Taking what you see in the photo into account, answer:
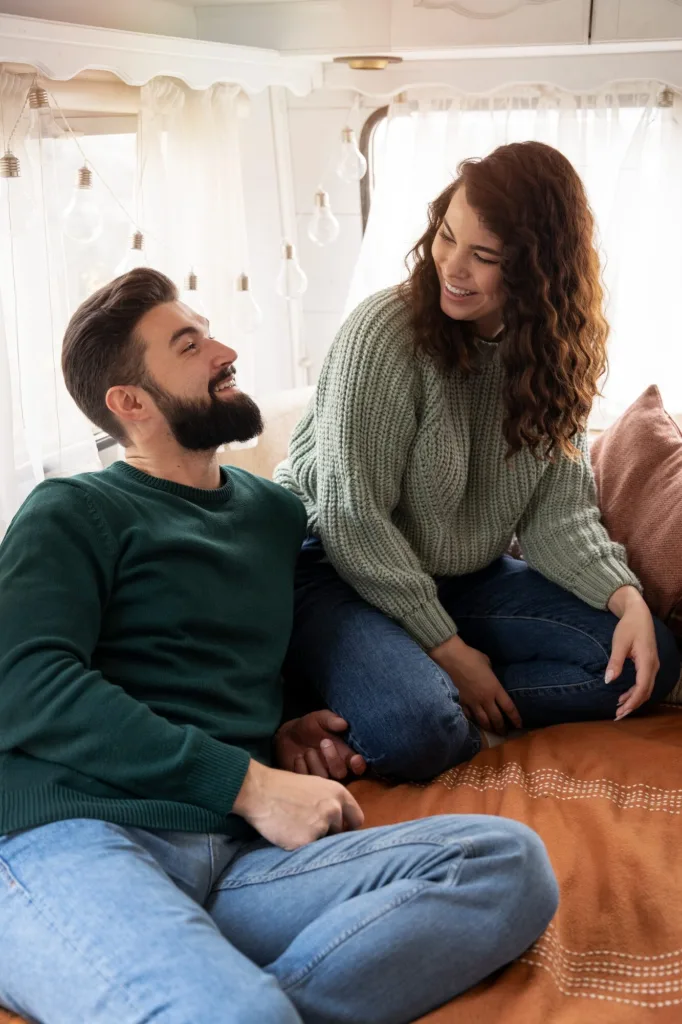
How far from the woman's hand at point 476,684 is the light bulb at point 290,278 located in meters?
1.33

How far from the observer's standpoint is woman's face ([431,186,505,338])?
5.83 ft

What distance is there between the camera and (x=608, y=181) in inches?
116

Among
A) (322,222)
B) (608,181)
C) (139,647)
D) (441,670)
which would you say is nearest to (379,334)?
(441,670)

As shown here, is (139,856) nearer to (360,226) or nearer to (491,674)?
(491,674)

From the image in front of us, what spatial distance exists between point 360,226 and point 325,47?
26.4 inches

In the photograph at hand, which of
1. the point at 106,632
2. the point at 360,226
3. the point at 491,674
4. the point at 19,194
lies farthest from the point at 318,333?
the point at 106,632

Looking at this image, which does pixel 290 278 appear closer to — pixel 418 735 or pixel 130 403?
pixel 130 403

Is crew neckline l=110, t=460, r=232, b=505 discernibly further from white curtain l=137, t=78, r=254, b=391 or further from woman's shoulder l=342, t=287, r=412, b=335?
white curtain l=137, t=78, r=254, b=391

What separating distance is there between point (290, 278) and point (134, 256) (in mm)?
606

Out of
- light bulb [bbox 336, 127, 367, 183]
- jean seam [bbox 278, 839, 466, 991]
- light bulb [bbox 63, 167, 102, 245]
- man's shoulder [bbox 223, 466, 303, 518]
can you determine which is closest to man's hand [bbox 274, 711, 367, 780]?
man's shoulder [bbox 223, 466, 303, 518]

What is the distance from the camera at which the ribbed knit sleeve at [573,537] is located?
1.97m

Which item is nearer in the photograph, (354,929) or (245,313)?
(354,929)

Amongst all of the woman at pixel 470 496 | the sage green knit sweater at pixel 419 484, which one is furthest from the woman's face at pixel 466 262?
the sage green knit sweater at pixel 419 484

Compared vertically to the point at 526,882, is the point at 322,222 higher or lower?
higher
